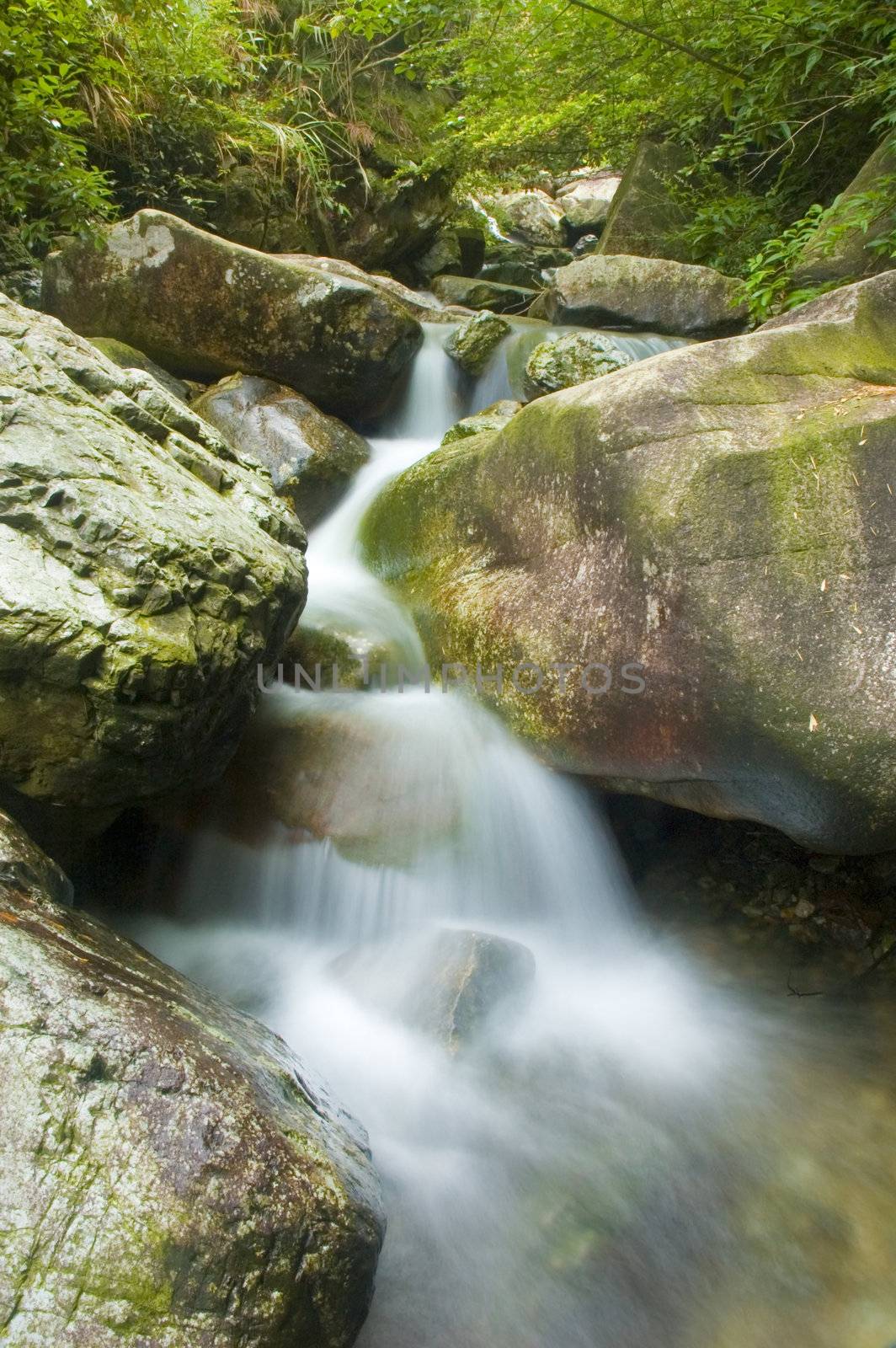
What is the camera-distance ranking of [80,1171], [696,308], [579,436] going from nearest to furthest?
[80,1171]
[579,436]
[696,308]

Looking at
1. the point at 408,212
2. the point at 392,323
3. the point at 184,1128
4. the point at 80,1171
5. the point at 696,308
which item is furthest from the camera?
the point at 408,212

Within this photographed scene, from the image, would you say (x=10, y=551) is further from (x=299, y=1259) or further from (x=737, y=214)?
(x=737, y=214)

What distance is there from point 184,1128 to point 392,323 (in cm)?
612

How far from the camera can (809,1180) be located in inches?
95.0

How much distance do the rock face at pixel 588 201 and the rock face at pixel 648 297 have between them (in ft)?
26.1

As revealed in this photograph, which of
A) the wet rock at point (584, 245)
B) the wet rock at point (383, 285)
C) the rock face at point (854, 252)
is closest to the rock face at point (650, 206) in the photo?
the wet rock at point (383, 285)

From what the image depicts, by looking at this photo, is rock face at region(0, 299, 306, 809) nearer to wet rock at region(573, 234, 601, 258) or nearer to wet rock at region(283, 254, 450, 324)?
wet rock at region(283, 254, 450, 324)

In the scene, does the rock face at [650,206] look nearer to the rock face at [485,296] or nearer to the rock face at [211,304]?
the rock face at [485,296]

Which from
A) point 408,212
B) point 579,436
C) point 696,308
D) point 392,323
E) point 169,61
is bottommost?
point 579,436

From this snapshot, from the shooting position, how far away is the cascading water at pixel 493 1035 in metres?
2.08

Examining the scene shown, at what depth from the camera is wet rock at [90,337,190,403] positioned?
18.7ft

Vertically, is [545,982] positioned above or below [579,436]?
below

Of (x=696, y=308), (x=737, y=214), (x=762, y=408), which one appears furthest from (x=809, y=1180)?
(x=737, y=214)

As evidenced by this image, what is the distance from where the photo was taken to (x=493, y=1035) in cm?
291
